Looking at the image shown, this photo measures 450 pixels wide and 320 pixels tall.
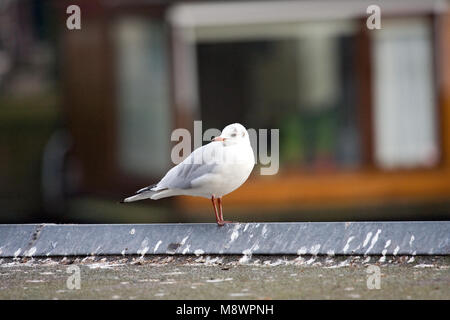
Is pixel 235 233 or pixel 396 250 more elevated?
pixel 235 233

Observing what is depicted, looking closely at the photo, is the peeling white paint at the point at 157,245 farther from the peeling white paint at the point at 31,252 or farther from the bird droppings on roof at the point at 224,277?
the peeling white paint at the point at 31,252

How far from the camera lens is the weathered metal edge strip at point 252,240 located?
203 inches

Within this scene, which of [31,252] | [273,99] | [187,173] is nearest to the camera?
[31,252]

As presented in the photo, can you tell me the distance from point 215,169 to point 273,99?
486cm

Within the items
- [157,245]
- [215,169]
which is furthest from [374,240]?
[157,245]

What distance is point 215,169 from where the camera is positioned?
564 cm

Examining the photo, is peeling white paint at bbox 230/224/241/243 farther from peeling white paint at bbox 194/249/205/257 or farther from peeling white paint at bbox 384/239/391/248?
peeling white paint at bbox 384/239/391/248

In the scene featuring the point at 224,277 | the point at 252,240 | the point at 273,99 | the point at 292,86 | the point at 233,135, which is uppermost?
the point at 292,86

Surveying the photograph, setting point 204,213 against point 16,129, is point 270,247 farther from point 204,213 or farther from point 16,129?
point 16,129

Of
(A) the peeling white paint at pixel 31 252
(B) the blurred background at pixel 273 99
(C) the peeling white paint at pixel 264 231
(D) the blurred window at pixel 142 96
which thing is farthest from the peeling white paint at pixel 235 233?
(D) the blurred window at pixel 142 96

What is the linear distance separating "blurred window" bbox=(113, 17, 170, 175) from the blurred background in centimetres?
1

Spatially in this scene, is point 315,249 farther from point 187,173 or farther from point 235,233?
point 187,173

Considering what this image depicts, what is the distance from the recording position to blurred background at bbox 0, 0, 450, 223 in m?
10.3

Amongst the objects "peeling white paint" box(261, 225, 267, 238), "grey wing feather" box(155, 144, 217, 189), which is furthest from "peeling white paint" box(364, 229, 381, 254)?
"grey wing feather" box(155, 144, 217, 189)
